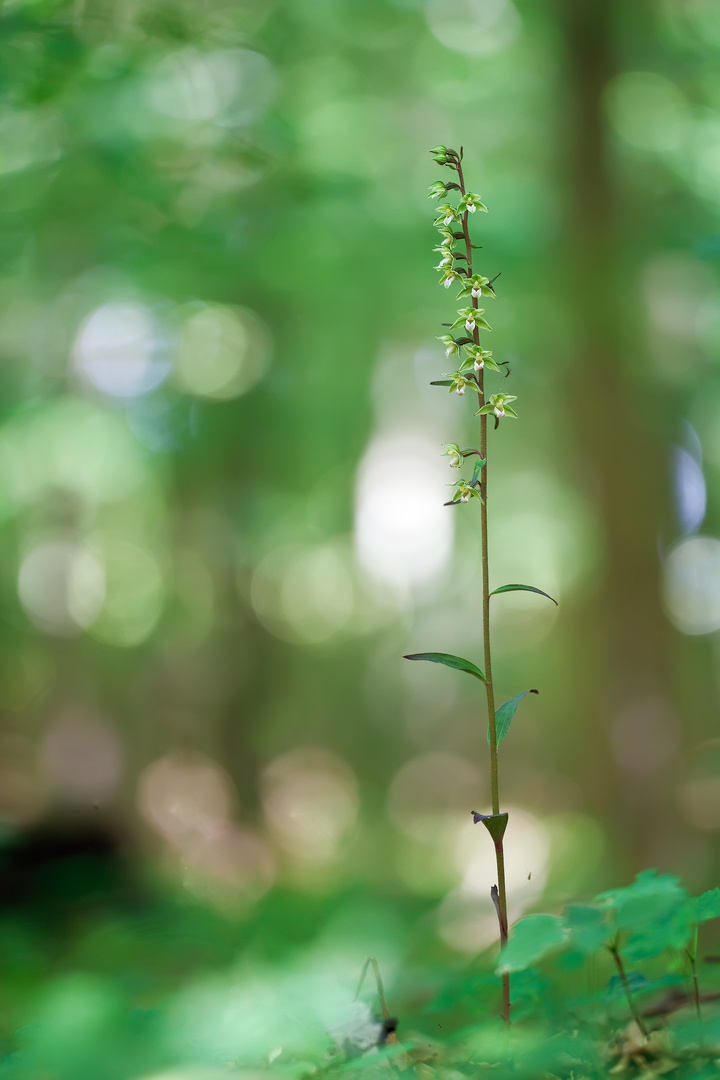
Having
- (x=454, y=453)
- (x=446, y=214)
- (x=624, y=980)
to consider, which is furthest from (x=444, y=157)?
(x=624, y=980)

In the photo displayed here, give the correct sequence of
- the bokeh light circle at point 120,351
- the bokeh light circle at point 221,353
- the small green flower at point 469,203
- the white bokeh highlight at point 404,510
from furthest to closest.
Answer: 1. the white bokeh highlight at point 404,510
2. the bokeh light circle at point 221,353
3. the bokeh light circle at point 120,351
4. the small green flower at point 469,203

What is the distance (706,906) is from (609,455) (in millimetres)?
2844

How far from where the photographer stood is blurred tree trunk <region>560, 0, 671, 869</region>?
11.7 ft

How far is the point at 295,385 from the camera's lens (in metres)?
5.50

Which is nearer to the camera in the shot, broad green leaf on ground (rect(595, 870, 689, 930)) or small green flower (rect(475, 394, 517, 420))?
broad green leaf on ground (rect(595, 870, 689, 930))

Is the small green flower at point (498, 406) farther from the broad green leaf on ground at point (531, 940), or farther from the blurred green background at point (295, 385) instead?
the blurred green background at point (295, 385)

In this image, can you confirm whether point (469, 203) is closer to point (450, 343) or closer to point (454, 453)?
point (450, 343)

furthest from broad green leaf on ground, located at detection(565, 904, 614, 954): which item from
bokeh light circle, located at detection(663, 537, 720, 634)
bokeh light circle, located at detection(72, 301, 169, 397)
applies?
bokeh light circle, located at detection(663, 537, 720, 634)

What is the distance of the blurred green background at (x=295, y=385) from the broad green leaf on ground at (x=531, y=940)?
0.61 m

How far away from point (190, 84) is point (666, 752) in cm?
375

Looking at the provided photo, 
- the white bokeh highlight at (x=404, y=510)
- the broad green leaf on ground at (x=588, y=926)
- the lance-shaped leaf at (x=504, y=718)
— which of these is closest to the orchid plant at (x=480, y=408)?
the lance-shaped leaf at (x=504, y=718)

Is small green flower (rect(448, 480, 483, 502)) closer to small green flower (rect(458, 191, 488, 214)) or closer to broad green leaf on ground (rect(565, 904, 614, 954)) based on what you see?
small green flower (rect(458, 191, 488, 214))

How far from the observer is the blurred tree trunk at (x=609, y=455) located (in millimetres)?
3566

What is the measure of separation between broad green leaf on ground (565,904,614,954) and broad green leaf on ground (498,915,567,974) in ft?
0.05
